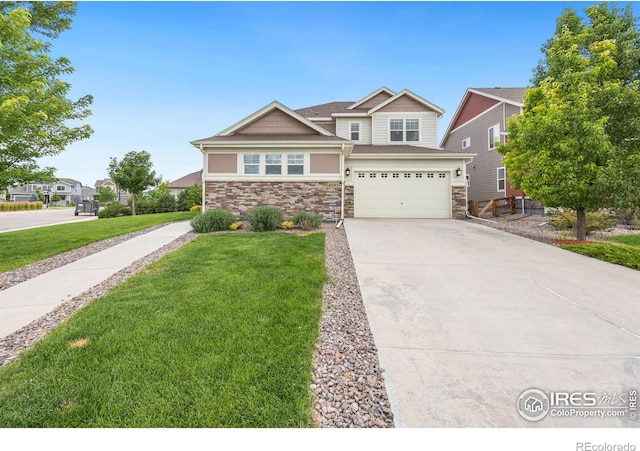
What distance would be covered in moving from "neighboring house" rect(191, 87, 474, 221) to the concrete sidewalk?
572 cm

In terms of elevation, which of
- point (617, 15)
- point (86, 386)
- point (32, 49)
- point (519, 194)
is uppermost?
point (617, 15)

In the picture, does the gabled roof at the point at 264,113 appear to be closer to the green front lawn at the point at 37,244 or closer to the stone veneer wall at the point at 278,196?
the stone veneer wall at the point at 278,196

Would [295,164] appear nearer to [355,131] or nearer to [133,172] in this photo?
[355,131]

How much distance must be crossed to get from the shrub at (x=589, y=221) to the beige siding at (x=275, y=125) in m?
10.9

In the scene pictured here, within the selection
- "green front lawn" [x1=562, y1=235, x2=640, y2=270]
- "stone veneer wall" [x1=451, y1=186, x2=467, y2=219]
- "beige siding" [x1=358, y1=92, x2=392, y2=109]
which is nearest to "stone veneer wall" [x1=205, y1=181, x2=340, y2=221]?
"stone veneer wall" [x1=451, y1=186, x2=467, y2=219]

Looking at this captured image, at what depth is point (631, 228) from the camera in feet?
33.5

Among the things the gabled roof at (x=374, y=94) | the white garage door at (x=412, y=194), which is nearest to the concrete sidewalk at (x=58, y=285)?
the white garage door at (x=412, y=194)

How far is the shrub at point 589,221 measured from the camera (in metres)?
9.39

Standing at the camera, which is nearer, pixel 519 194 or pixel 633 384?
pixel 633 384

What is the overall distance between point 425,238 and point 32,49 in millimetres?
9855

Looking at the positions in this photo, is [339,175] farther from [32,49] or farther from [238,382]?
[238,382]

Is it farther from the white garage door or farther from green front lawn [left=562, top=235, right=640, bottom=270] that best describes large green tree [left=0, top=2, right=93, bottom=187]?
green front lawn [left=562, top=235, right=640, bottom=270]
